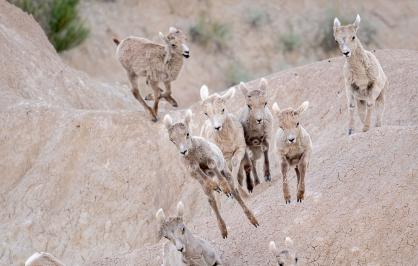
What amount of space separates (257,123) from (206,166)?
189cm

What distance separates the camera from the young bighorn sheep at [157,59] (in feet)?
55.1

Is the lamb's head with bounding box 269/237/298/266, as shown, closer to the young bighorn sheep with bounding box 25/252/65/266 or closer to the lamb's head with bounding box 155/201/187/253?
the lamb's head with bounding box 155/201/187/253

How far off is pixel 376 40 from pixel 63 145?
18131mm

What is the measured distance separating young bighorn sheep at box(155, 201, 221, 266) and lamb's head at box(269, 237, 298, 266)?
1064mm

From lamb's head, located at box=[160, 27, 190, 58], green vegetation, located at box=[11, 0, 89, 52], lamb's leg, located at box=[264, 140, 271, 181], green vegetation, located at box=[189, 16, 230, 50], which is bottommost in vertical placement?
green vegetation, located at box=[189, 16, 230, 50]

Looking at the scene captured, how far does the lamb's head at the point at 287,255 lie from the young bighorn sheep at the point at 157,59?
18.4 feet

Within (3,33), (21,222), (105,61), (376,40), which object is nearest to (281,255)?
(21,222)

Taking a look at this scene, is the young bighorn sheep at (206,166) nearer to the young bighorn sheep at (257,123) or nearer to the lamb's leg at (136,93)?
the young bighorn sheep at (257,123)

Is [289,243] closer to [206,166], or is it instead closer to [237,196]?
[237,196]

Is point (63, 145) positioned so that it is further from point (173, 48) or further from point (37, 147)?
point (173, 48)

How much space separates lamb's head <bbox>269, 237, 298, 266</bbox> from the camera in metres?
11.5

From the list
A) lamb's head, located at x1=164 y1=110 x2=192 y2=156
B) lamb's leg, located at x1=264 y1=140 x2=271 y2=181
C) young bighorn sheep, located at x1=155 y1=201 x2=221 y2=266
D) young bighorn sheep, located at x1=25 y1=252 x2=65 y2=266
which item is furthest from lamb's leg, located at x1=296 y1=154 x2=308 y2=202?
young bighorn sheep, located at x1=25 y1=252 x2=65 y2=266

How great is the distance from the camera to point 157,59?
17016 mm

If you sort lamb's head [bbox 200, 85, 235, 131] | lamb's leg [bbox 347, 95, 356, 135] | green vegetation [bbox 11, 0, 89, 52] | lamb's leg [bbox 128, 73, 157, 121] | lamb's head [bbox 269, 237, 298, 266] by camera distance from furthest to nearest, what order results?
1. green vegetation [bbox 11, 0, 89, 52]
2. lamb's leg [bbox 128, 73, 157, 121]
3. lamb's leg [bbox 347, 95, 356, 135]
4. lamb's head [bbox 200, 85, 235, 131]
5. lamb's head [bbox 269, 237, 298, 266]
